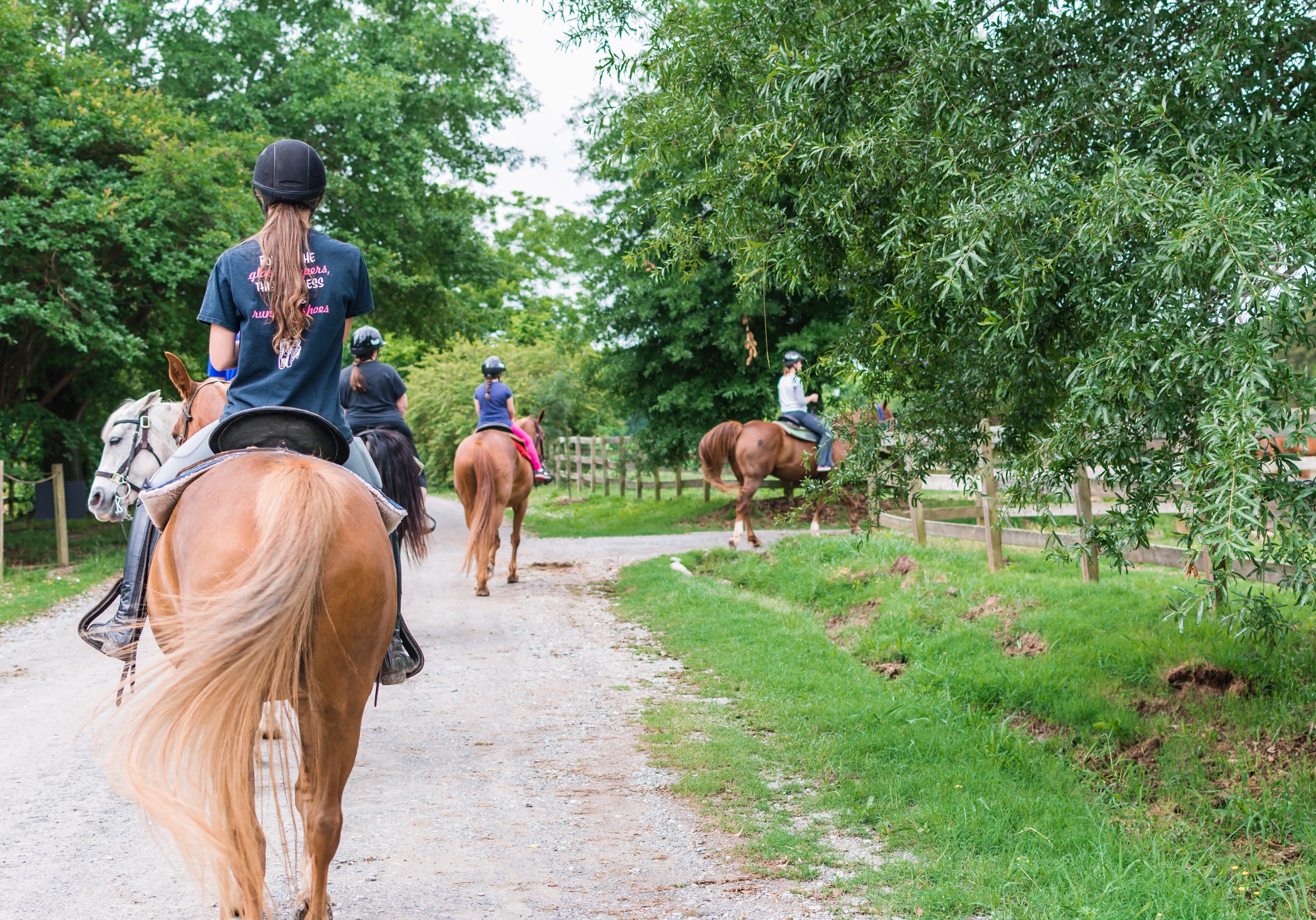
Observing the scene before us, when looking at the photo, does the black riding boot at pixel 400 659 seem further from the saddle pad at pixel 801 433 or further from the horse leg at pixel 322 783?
the saddle pad at pixel 801 433

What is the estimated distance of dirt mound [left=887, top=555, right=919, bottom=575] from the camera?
10.3 m

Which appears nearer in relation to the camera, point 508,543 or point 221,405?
point 221,405

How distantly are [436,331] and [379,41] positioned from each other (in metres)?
6.39

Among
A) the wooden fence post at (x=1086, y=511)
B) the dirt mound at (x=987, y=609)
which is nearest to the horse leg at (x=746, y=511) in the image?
the wooden fence post at (x=1086, y=511)

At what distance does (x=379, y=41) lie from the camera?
20641 mm

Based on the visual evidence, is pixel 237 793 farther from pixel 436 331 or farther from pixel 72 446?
pixel 436 331

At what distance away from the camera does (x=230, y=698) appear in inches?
116

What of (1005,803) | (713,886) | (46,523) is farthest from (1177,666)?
(46,523)

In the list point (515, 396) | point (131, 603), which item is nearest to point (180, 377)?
point (131, 603)

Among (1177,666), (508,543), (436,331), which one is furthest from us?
(436,331)

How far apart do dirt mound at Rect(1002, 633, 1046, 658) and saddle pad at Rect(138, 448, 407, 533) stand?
568 cm

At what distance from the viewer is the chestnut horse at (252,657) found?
287cm

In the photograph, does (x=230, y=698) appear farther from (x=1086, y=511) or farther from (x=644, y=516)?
(x=644, y=516)

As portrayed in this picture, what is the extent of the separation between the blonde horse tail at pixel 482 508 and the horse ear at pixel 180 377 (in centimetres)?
583
